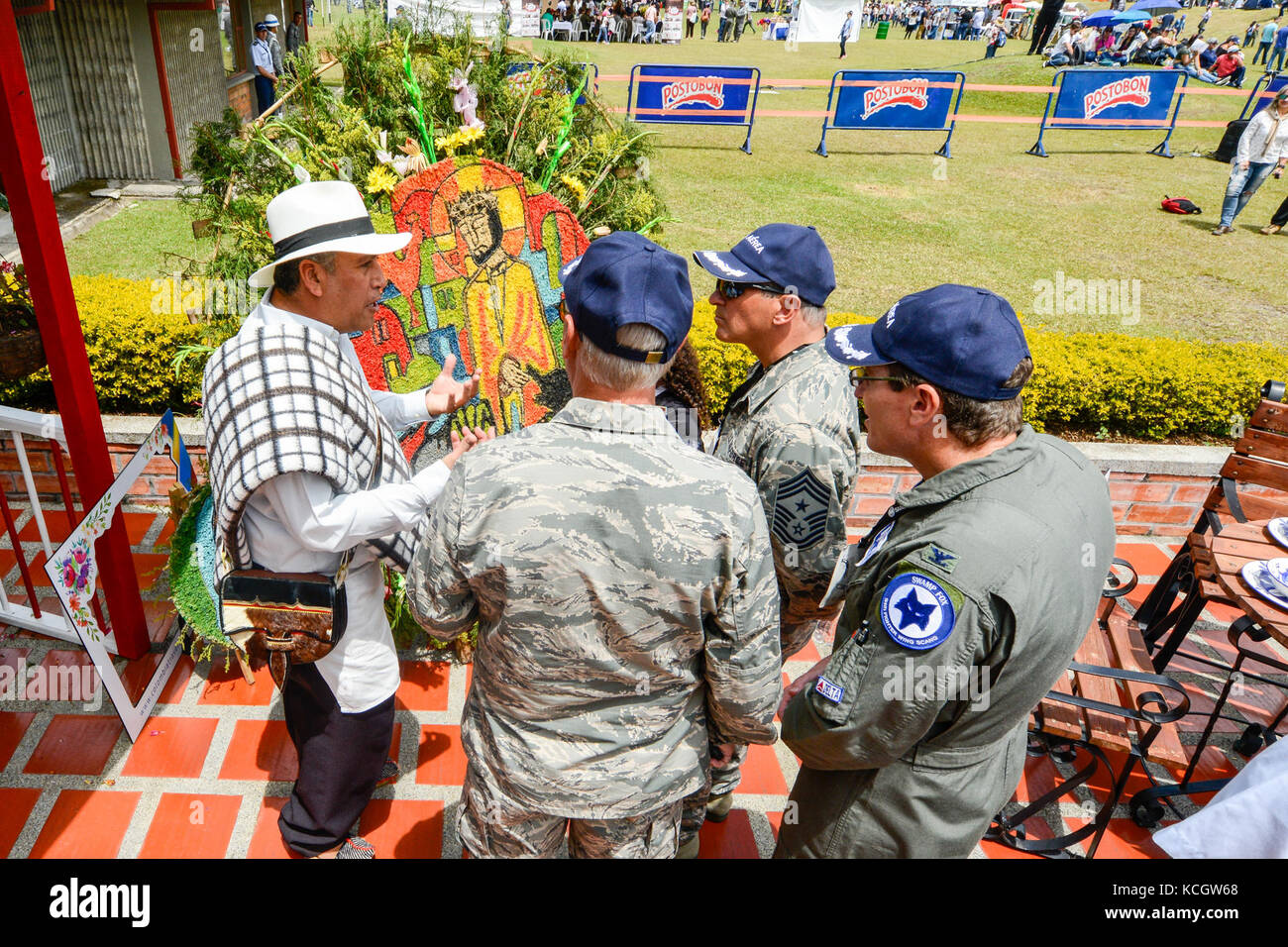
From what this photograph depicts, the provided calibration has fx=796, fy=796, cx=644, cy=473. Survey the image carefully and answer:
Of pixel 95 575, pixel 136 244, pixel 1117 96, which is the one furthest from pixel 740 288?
pixel 1117 96

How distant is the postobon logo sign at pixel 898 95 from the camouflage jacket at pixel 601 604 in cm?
1527

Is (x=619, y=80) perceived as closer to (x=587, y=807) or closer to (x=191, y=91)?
(x=191, y=91)

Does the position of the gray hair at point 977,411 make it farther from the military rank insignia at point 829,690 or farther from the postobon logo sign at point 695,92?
the postobon logo sign at point 695,92

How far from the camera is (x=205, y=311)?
3.71 meters

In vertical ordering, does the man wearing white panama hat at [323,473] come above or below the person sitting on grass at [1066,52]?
below

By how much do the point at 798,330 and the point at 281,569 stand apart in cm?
181

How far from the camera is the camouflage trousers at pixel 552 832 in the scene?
201cm

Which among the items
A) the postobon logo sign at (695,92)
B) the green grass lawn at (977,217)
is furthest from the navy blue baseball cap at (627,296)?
the postobon logo sign at (695,92)

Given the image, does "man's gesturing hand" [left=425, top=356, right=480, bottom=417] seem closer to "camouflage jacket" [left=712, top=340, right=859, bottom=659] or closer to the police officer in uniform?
"camouflage jacket" [left=712, top=340, right=859, bottom=659]

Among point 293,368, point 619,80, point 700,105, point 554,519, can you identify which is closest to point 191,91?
point 700,105

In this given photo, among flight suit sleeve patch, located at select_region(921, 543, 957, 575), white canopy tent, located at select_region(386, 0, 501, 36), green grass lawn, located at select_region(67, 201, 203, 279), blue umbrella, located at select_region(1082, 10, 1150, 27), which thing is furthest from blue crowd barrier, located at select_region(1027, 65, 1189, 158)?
flight suit sleeve patch, located at select_region(921, 543, 957, 575)

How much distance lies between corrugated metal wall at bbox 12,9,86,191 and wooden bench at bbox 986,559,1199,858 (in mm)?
11305

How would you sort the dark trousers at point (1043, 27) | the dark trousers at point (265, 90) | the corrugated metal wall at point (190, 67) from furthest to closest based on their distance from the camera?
the dark trousers at point (1043, 27) < the dark trousers at point (265, 90) < the corrugated metal wall at point (190, 67)

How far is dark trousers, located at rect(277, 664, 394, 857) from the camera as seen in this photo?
2609 millimetres
